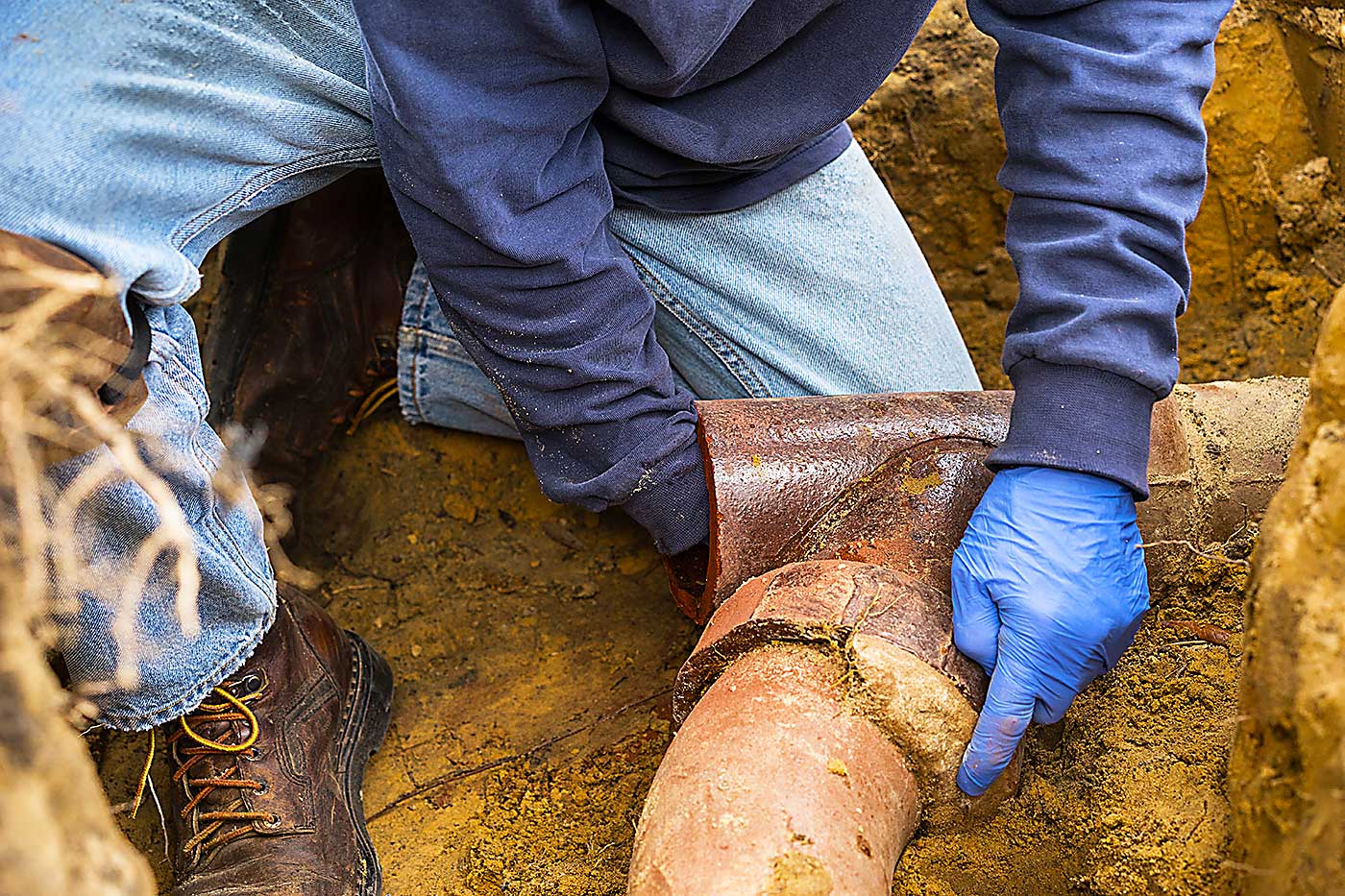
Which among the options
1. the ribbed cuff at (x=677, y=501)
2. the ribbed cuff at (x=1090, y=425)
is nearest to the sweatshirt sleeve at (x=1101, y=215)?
the ribbed cuff at (x=1090, y=425)

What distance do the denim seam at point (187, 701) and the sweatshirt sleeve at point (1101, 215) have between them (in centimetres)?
100

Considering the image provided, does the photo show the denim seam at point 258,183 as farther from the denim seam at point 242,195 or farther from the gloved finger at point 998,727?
the gloved finger at point 998,727

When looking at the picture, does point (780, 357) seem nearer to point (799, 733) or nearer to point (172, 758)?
point (799, 733)

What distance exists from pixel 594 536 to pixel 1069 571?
108 cm

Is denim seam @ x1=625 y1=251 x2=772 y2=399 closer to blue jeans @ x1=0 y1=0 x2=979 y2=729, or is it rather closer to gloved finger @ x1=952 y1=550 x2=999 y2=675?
blue jeans @ x1=0 y1=0 x2=979 y2=729

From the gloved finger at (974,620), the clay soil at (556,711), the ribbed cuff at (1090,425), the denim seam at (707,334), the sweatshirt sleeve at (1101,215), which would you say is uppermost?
the sweatshirt sleeve at (1101,215)

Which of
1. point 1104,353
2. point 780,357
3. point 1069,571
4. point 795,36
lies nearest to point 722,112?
point 795,36

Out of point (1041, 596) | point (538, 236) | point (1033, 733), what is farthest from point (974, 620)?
point (538, 236)

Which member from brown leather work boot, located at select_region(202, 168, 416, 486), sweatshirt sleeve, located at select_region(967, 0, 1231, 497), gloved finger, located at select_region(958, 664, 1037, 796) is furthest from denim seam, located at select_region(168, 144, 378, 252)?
gloved finger, located at select_region(958, 664, 1037, 796)

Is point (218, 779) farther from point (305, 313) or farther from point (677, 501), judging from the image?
point (305, 313)

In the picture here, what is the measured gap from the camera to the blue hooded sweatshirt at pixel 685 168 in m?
1.28

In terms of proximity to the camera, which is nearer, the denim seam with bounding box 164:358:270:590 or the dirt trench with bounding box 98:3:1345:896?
the dirt trench with bounding box 98:3:1345:896

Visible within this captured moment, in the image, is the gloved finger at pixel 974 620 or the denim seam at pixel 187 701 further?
the denim seam at pixel 187 701

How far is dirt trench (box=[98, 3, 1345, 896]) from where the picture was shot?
1.26 m
